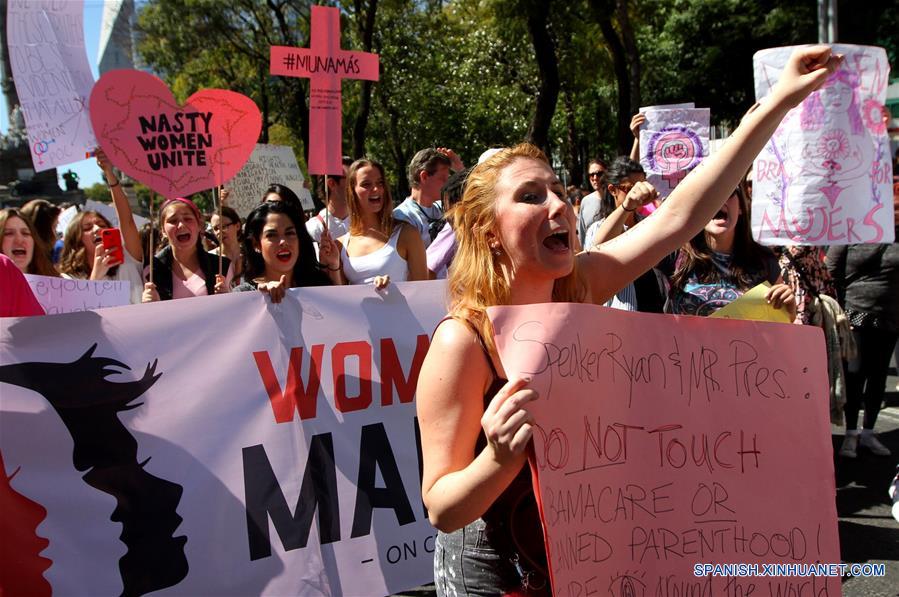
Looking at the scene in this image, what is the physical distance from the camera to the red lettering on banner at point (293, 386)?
3.63 metres

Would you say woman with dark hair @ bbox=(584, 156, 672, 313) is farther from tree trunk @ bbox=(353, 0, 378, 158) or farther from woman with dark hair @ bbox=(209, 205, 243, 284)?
tree trunk @ bbox=(353, 0, 378, 158)

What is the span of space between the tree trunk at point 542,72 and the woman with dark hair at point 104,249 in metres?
9.04

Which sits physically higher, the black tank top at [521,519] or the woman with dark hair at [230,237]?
the woman with dark hair at [230,237]

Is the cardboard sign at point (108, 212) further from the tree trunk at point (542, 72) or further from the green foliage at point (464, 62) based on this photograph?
the green foliage at point (464, 62)

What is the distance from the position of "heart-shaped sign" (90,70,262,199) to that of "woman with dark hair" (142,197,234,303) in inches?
16.7

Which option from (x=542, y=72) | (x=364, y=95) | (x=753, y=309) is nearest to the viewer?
(x=753, y=309)

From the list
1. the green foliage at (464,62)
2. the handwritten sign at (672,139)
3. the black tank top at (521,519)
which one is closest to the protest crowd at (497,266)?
the black tank top at (521,519)

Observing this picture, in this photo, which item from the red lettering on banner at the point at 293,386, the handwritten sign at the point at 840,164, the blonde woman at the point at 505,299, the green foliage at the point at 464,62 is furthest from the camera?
the green foliage at the point at 464,62

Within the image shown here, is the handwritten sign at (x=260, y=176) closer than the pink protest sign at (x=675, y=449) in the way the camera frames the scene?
No

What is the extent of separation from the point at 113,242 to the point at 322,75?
149 centimetres

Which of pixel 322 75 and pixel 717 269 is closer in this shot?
pixel 717 269

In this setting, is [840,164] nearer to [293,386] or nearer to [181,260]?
[293,386]

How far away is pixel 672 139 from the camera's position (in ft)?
18.8

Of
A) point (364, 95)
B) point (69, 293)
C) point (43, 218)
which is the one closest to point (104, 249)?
point (69, 293)
